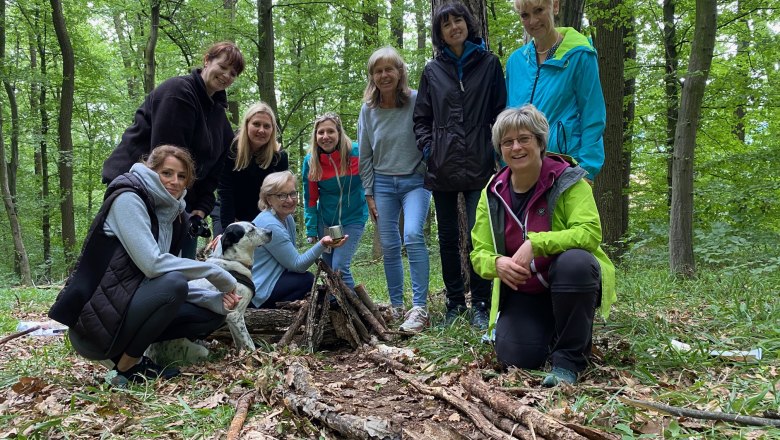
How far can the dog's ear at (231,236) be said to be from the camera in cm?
376

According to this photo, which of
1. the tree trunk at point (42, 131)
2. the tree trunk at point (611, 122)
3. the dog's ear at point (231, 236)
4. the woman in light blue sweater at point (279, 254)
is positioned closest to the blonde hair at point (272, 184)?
the woman in light blue sweater at point (279, 254)

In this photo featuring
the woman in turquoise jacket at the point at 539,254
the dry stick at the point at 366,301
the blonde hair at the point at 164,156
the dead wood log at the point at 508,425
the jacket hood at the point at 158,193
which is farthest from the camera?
the dry stick at the point at 366,301

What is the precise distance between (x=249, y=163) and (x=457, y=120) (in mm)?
2022

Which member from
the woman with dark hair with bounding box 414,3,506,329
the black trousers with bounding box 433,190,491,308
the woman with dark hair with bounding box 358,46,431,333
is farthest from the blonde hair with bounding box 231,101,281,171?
the black trousers with bounding box 433,190,491,308

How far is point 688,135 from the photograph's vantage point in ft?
20.0

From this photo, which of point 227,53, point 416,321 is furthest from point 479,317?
point 227,53

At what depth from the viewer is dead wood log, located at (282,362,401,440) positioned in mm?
2102

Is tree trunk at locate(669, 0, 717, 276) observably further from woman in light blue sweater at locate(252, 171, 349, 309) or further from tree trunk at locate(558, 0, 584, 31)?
woman in light blue sweater at locate(252, 171, 349, 309)

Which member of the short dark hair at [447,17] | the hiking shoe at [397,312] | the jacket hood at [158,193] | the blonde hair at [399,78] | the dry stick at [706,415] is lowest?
the hiking shoe at [397,312]

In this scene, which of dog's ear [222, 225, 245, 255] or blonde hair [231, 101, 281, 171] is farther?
blonde hair [231, 101, 281, 171]

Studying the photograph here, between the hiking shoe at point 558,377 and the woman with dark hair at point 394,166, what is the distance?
1.53 metres

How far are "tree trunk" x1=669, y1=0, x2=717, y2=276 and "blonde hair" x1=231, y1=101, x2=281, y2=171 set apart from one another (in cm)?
478

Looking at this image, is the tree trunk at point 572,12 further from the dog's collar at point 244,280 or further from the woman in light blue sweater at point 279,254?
the dog's collar at point 244,280

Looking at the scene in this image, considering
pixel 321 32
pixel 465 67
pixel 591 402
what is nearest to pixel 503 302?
pixel 591 402
